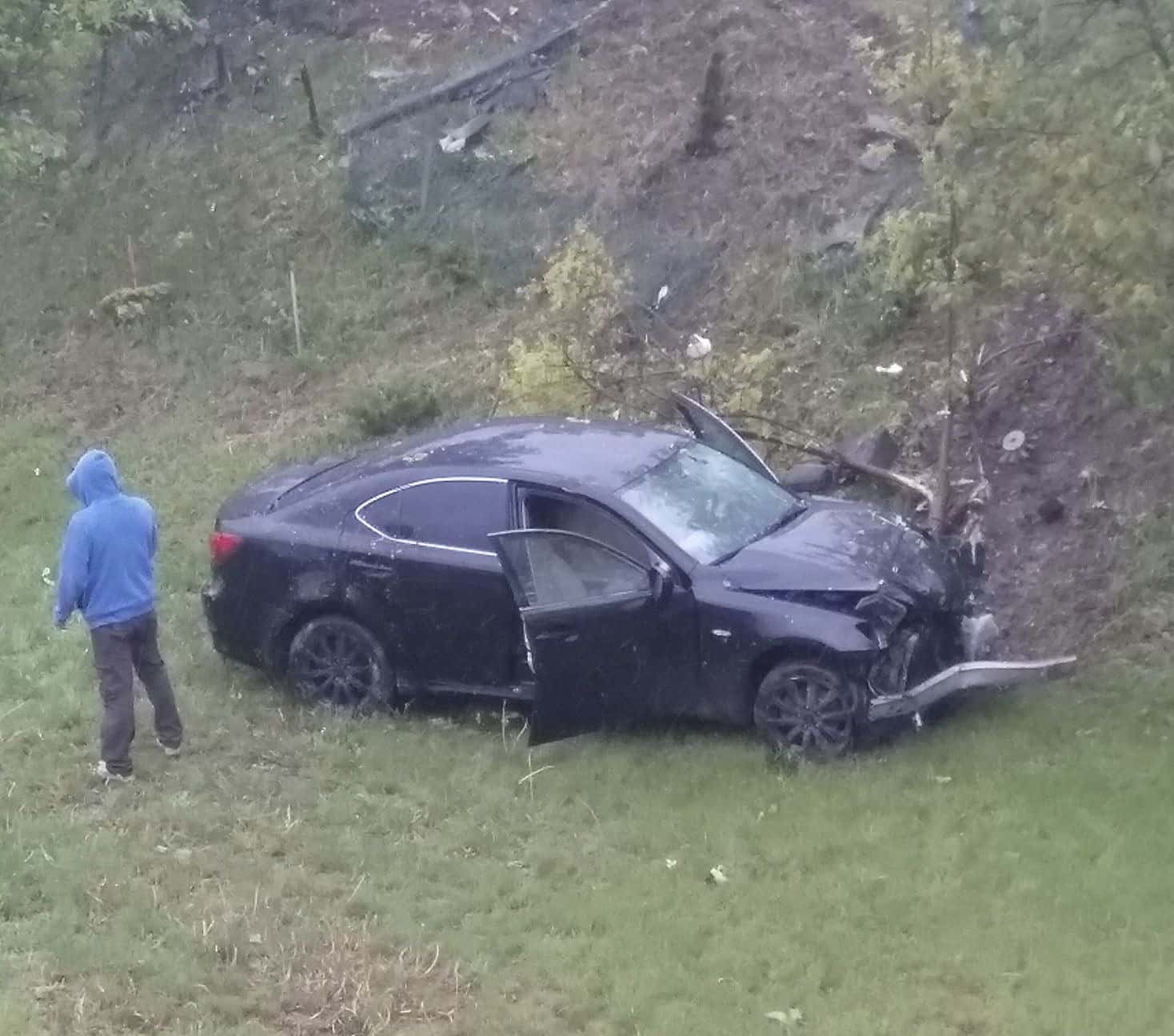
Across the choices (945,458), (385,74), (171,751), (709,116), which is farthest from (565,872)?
(385,74)

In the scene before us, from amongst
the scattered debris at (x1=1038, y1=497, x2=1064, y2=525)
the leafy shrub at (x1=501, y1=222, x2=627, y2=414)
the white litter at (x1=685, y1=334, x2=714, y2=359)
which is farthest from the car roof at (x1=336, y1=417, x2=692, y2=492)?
the white litter at (x1=685, y1=334, x2=714, y2=359)

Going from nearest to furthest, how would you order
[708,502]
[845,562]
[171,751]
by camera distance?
[845,562] → [171,751] → [708,502]

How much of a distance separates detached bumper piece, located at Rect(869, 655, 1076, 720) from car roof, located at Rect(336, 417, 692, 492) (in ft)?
5.74

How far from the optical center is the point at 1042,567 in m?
9.75

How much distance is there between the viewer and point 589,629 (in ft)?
25.9

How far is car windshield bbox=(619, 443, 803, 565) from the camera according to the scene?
8250mm

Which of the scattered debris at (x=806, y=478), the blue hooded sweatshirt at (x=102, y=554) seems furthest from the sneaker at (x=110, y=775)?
the scattered debris at (x=806, y=478)

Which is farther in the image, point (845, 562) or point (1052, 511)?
point (1052, 511)

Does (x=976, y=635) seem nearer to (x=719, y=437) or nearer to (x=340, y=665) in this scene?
(x=719, y=437)

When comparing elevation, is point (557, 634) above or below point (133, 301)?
below

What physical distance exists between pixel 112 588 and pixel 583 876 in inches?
106

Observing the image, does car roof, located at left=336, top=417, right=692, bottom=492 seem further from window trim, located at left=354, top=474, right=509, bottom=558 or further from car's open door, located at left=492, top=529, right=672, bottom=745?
car's open door, located at left=492, top=529, right=672, bottom=745

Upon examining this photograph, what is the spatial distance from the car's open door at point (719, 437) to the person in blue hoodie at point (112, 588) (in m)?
3.17

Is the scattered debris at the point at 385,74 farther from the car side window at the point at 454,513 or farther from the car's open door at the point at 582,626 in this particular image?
the car's open door at the point at 582,626
